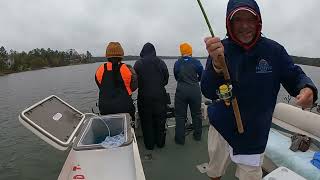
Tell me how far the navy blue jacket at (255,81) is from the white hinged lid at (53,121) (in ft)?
5.78

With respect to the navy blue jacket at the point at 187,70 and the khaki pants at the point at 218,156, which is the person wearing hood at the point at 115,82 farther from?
the khaki pants at the point at 218,156

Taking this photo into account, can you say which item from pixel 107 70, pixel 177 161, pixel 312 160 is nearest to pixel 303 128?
pixel 312 160

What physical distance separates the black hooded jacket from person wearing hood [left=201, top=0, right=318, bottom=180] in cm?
304

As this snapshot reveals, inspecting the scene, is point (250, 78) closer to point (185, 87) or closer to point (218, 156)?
point (218, 156)

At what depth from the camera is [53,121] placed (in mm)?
3551

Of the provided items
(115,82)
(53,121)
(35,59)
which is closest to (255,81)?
(53,121)

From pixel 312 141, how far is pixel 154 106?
2.59 meters

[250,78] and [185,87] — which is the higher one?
[250,78]

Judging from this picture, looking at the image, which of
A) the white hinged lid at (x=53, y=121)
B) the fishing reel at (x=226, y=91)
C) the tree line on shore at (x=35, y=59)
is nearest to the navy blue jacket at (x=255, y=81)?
the fishing reel at (x=226, y=91)

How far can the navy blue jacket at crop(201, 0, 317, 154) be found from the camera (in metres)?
2.26

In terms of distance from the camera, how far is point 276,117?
5.41m

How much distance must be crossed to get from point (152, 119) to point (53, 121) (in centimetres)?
231

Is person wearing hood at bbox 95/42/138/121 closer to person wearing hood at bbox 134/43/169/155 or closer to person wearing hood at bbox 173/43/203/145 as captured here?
person wearing hood at bbox 134/43/169/155

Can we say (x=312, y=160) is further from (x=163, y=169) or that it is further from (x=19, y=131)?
(x=19, y=131)
